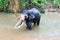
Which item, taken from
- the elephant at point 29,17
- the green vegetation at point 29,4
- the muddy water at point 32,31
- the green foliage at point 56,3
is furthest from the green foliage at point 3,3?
the elephant at point 29,17

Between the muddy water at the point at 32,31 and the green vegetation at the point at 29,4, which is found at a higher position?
the green vegetation at the point at 29,4

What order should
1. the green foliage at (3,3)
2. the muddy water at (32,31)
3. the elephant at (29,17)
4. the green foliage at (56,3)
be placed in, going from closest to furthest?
1. the muddy water at (32,31)
2. the elephant at (29,17)
3. the green foliage at (3,3)
4. the green foliage at (56,3)

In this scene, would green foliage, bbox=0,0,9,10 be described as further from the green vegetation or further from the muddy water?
the muddy water

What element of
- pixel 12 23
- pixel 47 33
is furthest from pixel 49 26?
pixel 12 23

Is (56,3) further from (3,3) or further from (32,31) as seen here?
(32,31)

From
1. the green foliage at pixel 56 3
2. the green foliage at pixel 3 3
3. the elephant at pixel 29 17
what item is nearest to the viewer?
the elephant at pixel 29 17

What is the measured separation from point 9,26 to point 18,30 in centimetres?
63

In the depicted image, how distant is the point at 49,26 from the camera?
7.78 metres

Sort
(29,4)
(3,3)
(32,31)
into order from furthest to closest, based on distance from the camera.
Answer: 1. (29,4)
2. (3,3)
3. (32,31)

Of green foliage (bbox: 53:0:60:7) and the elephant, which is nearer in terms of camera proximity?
the elephant

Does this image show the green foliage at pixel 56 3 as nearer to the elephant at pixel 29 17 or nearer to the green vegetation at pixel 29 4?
the green vegetation at pixel 29 4

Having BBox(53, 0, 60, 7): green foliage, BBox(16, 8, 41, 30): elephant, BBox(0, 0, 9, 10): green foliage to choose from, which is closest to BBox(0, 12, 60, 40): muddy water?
BBox(16, 8, 41, 30): elephant

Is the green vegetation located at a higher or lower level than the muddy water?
higher

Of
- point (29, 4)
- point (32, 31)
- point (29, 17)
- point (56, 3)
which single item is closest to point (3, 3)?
point (29, 4)
